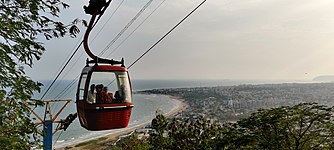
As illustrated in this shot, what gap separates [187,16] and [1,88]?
10.4 feet

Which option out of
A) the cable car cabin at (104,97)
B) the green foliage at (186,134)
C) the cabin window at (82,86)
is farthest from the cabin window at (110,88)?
the green foliage at (186,134)

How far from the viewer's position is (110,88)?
7285 millimetres

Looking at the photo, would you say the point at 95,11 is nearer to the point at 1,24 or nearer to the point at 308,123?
→ the point at 1,24

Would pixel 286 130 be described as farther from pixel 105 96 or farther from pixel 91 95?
pixel 91 95

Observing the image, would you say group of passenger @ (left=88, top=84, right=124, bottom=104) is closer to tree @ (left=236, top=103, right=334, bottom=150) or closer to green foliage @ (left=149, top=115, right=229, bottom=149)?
green foliage @ (left=149, top=115, right=229, bottom=149)

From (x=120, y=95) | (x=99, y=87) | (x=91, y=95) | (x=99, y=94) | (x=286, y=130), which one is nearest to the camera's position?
(x=91, y=95)

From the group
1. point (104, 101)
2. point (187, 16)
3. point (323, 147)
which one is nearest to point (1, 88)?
point (187, 16)

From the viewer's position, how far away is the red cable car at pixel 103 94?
663cm

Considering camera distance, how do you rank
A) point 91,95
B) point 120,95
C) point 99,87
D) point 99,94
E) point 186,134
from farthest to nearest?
1. point 186,134
2. point 120,95
3. point 99,87
4. point 99,94
5. point 91,95

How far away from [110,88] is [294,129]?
18.4 feet

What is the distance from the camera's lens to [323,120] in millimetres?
7727

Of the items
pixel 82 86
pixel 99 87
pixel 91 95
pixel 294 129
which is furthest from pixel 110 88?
pixel 294 129

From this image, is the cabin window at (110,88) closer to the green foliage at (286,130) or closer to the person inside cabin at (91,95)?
the person inside cabin at (91,95)

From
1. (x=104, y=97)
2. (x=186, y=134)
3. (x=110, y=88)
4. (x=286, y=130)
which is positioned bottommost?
(x=186, y=134)
